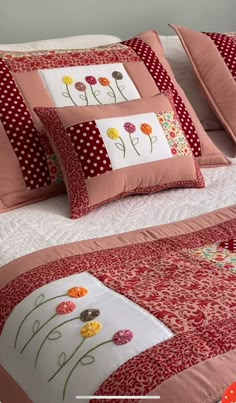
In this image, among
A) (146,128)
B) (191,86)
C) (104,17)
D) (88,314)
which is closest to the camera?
(88,314)

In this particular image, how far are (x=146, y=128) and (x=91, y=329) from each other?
0.81 m

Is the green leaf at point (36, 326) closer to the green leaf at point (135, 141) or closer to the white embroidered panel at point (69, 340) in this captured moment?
the white embroidered panel at point (69, 340)

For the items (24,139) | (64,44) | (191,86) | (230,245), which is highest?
(64,44)

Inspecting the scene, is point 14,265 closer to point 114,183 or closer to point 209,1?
point 114,183

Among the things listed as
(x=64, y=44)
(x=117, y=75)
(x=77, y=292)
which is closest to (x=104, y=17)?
(x=64, y=44)

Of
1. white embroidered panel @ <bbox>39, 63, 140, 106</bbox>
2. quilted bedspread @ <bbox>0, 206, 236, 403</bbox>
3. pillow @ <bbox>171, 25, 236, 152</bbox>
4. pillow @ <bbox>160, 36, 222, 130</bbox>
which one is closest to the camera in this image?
quilted bedspread @ <bbox>0, 206, 236, 403</bbox>

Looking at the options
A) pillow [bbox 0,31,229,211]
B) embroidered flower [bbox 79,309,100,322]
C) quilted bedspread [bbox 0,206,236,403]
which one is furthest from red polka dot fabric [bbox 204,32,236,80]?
embroidered flower [bbox 79,309,100,322]

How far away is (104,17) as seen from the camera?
273 centimetres

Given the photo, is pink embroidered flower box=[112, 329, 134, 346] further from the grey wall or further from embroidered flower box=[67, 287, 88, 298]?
the grey wall

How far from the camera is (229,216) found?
1.82 metres

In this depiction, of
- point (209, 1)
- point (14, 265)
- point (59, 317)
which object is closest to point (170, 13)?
point (209, 1)

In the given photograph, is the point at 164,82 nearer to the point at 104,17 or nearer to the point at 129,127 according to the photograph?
the point at 129,127

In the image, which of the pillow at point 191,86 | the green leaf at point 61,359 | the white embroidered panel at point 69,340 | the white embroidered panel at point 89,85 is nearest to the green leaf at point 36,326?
the white embroidered panel at point 69,340

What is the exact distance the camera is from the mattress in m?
1.72
